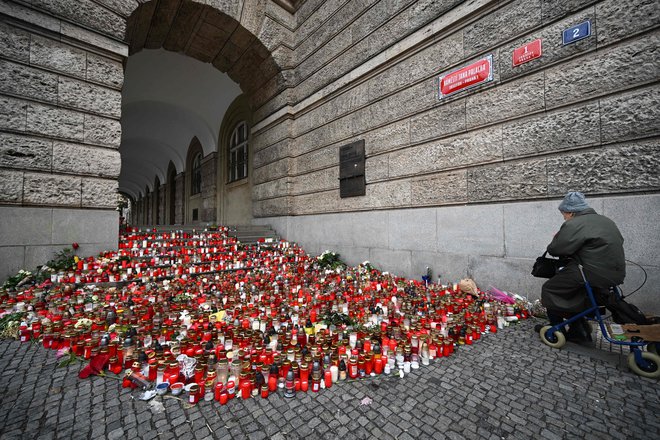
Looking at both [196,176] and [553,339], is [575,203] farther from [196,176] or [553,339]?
[196,176]

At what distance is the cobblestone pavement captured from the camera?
1967 millimetres

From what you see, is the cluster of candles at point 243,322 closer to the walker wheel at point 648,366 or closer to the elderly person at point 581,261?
the elderly person at point 581,261

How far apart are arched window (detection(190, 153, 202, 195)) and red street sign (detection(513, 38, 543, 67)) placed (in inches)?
750

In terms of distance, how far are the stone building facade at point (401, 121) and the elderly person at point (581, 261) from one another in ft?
4.01

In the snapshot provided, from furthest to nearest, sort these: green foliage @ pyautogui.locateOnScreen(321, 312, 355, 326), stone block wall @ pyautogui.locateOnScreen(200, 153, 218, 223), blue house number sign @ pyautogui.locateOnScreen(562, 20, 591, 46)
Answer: stone block wall @ pyautogui.locateOnScreen(200, 153, 218, 223) < blue house number sign @ pyautogui.locateOnScreen(562, 20, 591, 46) < green foliage @ pyautogui.locateOnScreen(321, 312, 355, 326)

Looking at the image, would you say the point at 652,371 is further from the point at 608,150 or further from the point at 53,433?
the point at 53,433

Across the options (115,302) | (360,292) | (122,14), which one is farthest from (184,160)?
(360,292)

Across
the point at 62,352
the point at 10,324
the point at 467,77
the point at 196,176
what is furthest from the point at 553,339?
the point at 196,176

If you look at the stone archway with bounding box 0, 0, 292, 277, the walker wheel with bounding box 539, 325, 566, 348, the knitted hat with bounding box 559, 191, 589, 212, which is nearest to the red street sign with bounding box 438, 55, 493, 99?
the knitted hat with bounding box 559, 191, 589, 212

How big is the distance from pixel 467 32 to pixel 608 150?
3450 millimetres

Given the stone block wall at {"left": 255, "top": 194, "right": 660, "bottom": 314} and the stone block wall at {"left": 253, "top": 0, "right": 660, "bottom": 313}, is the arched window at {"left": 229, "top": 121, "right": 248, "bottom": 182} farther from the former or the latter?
the stone block wall at {"left": 255, "top": 194, "right": 660, "bottom": 314}

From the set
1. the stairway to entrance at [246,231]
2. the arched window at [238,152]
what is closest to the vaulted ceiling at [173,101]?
the arched window at [238,152]

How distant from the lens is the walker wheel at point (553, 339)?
10.8 feet

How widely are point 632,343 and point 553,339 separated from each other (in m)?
0.77
